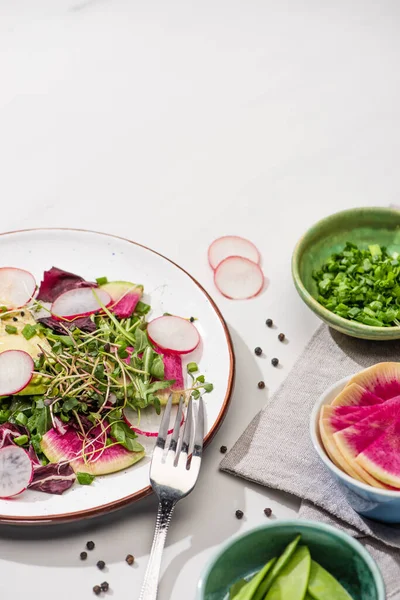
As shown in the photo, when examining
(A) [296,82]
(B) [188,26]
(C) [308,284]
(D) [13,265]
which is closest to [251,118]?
(A) [296,82]

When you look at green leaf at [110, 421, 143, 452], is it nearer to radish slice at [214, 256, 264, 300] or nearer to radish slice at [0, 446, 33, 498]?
radish slice at [0, 446, 33, 498]

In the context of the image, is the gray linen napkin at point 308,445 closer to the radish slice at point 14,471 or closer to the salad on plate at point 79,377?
the salad on plate at point 79,377

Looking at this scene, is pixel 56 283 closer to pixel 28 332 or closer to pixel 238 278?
pixel 28 332

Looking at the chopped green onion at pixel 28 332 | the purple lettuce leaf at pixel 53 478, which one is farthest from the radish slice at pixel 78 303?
the purple lettuce leaf at pixel 53 478

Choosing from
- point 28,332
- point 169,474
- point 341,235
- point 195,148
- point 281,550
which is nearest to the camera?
point 281,550

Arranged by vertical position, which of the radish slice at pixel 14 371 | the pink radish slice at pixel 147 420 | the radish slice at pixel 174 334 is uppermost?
the radish slice at pixel 14 371

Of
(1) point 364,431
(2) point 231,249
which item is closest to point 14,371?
(1) point 364,431

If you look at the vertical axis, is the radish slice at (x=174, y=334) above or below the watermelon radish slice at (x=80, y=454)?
above

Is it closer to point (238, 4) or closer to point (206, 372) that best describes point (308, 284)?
point (206, 372)
